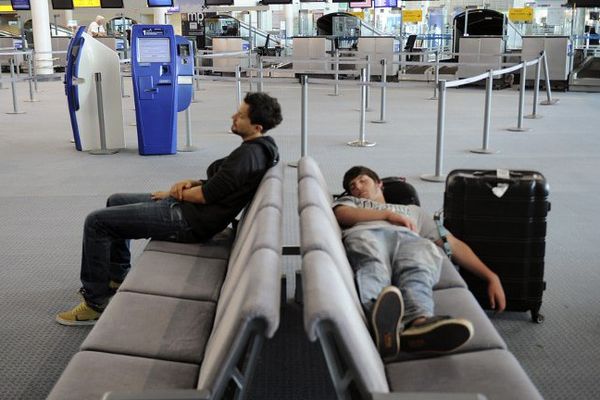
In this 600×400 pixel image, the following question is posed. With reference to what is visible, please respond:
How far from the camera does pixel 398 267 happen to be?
2.90 meters

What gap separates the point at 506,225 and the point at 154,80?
219 inches

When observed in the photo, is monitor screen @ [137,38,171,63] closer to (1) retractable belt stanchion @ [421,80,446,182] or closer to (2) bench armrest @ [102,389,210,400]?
(1) retractable belt stanchion @ [421,80,446,182]

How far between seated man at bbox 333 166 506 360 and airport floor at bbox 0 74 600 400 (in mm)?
497

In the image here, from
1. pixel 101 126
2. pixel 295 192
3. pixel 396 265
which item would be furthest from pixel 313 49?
pixel 396 265

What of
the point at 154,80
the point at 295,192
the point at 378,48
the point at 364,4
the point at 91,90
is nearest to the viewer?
the point at 295,192

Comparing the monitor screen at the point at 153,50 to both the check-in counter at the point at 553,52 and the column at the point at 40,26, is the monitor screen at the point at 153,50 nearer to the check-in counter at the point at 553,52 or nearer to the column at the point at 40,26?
the check-in counter at the point at 553,52

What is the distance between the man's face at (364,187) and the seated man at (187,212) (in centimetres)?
42

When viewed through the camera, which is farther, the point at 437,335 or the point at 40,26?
the point at 40,26

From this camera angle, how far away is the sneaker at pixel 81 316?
3.55 m

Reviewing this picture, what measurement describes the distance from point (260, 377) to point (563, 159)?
599cm

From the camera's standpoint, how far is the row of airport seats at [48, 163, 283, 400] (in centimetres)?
185

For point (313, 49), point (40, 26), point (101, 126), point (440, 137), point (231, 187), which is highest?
point (40, 26)

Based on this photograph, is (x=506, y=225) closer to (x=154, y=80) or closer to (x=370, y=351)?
(x=370, y=351)

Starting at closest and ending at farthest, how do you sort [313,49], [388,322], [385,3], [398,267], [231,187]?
[388,322], [398,267], [231,187], [313,49], [385,3]
